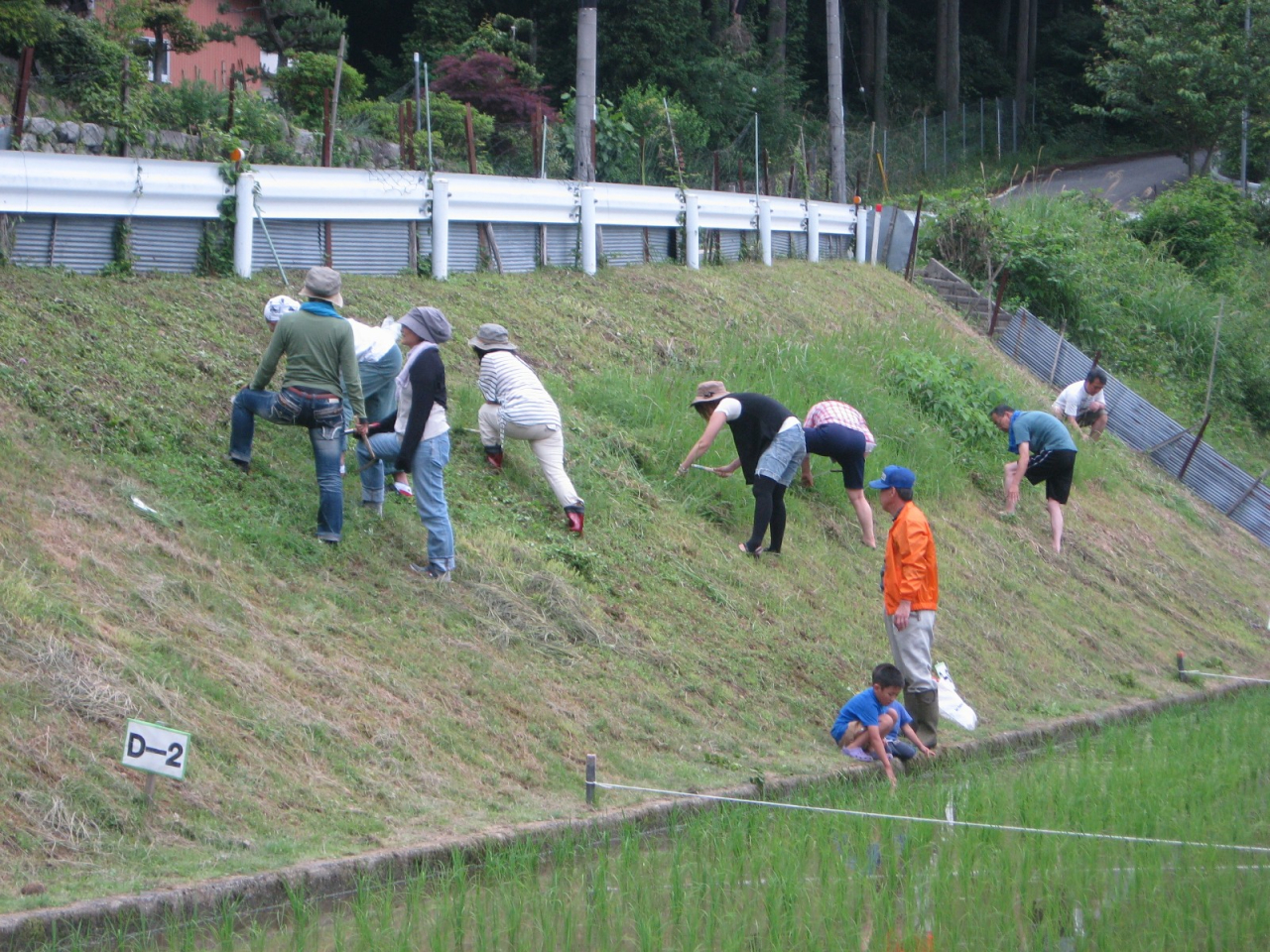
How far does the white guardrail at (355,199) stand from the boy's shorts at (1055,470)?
4.89 meters

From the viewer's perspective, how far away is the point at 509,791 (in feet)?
24.9

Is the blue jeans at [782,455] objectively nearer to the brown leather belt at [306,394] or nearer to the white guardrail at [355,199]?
the white guardrail at [355,199]

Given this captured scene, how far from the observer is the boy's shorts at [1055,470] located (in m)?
15.1

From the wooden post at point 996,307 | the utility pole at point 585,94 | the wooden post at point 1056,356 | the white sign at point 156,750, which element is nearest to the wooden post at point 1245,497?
the wooden post at point 1056,356

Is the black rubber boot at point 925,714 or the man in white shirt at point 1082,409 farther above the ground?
the man in white shirt at point 1082,409

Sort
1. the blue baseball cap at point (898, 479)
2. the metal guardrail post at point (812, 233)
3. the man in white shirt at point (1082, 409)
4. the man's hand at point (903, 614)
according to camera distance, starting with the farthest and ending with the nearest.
Answer: the metal guardrail post at point (812, 233), the man in white shirt at point (1082, 409), the blue baseball cap at point (898, 479), the man's hand at point (903, 614)

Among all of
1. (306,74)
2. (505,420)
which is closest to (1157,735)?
(505,420)

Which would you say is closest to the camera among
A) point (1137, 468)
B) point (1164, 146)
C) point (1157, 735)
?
point (1157, 735)

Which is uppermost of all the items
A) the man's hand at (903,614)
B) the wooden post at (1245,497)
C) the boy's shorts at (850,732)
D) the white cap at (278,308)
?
the white cap at (278,308)

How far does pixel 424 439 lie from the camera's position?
361 inches

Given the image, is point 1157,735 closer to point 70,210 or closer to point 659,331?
point 659,331

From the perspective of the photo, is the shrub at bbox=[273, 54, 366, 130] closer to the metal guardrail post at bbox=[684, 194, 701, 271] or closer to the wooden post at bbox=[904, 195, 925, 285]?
the metal guardrail post at bbox=[684, 194, 701, 271]

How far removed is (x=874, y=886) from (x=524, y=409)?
497 centimetres

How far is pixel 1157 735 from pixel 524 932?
6256mm
